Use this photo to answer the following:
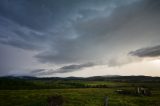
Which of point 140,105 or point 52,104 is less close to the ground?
point 52,104

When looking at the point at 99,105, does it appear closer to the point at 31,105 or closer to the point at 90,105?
the point at 90,105

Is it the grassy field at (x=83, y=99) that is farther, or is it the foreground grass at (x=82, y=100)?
the grassy field at (x=83, y=99)

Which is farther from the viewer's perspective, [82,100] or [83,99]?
[83,99]

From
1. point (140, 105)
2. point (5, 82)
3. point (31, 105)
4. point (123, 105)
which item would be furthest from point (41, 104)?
point (5, 82)

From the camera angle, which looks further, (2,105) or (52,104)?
(2,105)

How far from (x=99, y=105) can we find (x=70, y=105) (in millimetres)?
6160

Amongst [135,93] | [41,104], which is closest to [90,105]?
[41,104]

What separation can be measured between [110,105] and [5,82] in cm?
13522

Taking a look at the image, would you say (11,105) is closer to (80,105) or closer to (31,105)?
(31,105)

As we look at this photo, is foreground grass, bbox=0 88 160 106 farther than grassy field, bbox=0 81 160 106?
No

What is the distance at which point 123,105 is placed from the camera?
40.8 m

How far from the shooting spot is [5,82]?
510 feet

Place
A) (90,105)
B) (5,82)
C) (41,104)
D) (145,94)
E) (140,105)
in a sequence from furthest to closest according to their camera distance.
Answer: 1. (5,82)
2. (145,94)
3. (140,105)
4. (90,105)
5. (41,104)

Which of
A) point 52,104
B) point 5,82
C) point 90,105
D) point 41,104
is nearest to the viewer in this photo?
point 52,104
